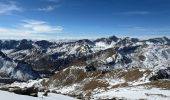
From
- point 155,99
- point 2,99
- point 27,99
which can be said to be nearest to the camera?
point 2,99

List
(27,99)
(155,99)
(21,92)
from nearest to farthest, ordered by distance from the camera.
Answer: (27,99), (21,92), (155,99)

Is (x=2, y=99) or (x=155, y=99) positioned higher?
(x=2, y=99)

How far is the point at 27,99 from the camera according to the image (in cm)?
2725

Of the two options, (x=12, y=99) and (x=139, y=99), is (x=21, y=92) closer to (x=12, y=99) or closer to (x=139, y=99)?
(x=12, y=99)

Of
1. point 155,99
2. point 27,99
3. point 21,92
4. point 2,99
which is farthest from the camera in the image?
point 155,99

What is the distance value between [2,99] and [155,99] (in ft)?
150

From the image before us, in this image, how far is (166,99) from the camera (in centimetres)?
6438

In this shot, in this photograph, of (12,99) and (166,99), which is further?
(166,99)

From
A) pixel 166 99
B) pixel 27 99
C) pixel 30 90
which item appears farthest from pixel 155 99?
pixel 27 99

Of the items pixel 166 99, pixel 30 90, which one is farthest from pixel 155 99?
pixel 30 90

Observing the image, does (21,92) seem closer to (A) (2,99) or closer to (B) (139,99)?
(A) (2,99)

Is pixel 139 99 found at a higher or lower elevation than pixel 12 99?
lower

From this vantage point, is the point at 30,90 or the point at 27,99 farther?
the point at 30,90

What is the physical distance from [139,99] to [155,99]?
370 centimetres
